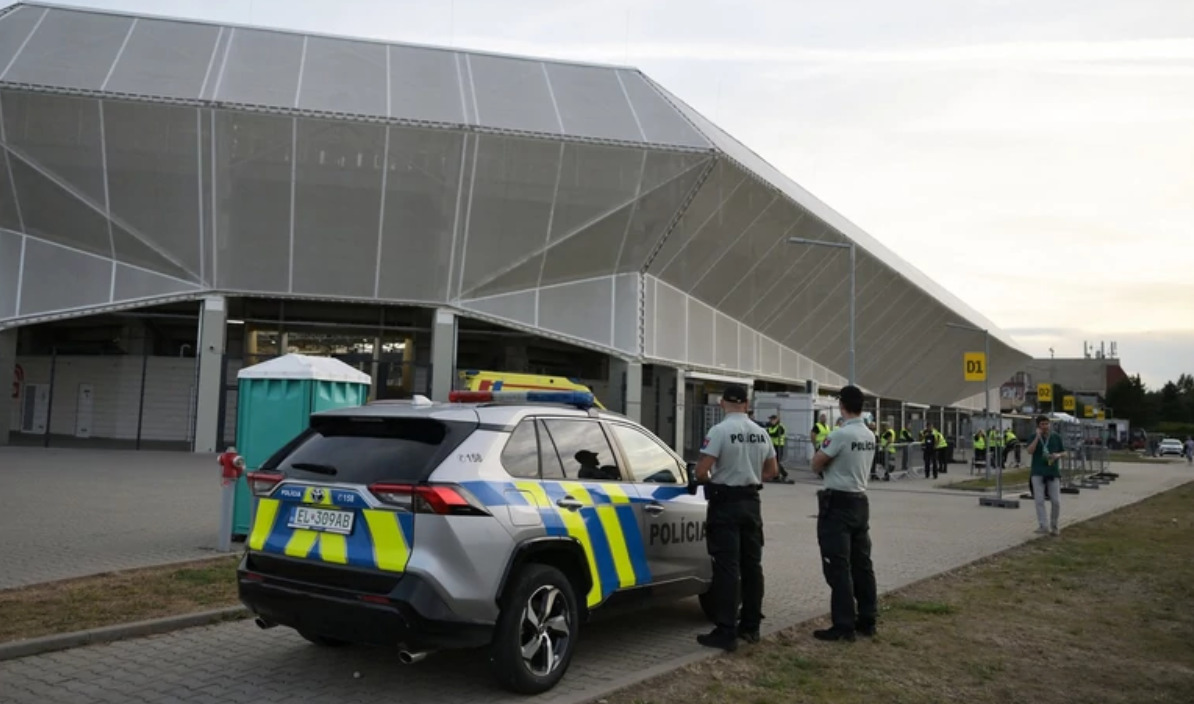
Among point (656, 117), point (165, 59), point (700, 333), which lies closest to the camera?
point (165, 59)

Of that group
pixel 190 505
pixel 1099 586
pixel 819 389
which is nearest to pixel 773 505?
pixel 1099 586

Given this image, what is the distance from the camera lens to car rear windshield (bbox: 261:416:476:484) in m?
4.73

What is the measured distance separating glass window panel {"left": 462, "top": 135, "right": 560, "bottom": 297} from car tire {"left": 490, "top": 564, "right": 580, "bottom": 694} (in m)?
20.8

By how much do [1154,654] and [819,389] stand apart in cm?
3546

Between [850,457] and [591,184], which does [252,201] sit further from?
[850,457]

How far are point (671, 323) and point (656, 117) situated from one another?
22.9 feet

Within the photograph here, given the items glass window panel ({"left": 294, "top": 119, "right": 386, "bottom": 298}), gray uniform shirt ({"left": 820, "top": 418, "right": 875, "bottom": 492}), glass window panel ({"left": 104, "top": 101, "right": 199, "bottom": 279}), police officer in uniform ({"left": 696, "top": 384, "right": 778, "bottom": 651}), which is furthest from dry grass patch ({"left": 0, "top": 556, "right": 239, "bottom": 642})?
glass window panel ({"left": 104, "top": 101, "right": 199, "bottom": 279})

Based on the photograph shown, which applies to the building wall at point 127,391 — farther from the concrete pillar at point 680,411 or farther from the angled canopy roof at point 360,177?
the concrete pillar at point 680,411

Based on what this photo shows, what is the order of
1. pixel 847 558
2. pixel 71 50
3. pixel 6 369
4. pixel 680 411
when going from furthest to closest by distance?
1. pixel 680 411
2. pixel 6 369
3. pixel 71 50
4. pixel 847 558

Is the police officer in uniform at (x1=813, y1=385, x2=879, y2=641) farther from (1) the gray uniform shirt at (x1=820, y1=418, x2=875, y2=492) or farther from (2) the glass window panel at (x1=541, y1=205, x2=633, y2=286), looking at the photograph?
(2) the glass window panel at (x1=541, y1=205, x2=633, y2=286)

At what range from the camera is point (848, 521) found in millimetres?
6574

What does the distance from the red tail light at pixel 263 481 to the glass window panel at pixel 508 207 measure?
2032cm

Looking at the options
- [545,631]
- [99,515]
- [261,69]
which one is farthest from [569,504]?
[261,69]

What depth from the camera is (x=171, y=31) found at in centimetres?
2528
